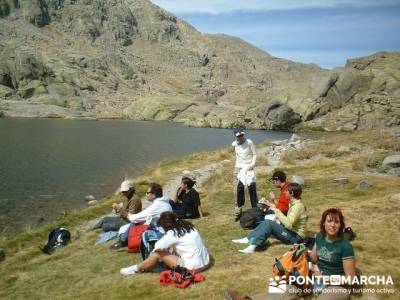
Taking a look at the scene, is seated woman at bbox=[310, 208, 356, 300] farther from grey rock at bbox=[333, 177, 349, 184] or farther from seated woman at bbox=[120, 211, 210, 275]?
grey rock at bbox=[333, 177, 349, 184]

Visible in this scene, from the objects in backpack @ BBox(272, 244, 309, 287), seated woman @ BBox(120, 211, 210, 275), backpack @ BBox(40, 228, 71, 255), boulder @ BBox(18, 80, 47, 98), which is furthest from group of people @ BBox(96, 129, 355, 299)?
boulder @ BBox(18, 80, 47, 98)

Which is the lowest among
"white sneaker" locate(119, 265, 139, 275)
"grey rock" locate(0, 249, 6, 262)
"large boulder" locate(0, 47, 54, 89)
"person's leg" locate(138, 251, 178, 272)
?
"grey rock" locate(0, 249, 6, 262)

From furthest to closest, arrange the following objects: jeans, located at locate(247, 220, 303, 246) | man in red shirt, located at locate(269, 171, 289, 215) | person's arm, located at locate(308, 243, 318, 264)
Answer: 1. man in red shirt, located at locate(269, 171, 289, 215)
2. jeans, located at locate(247, 220, 303, 246)
3. person's arm, located at locate(308, 243, 318, 264)

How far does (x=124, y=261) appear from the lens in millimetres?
12070

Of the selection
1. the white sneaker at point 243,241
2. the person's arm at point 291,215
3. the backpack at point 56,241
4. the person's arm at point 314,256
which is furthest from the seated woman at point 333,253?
the backpack at point 56,241

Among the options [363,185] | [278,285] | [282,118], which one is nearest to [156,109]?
[282,118]

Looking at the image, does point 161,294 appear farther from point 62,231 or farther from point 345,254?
point 62,231

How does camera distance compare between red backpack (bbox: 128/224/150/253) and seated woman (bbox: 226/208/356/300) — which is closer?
seated woman (bbox: 226/208/356/300)

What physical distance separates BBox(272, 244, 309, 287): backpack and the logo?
3.1 inches

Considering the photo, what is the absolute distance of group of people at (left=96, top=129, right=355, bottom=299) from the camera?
8.23m

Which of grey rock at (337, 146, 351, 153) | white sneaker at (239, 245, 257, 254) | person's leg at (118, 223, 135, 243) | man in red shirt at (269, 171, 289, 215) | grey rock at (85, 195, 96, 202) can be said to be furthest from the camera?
grey rock at (337, 146, 351, 153)

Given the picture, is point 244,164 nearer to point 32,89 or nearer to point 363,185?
point 363,185

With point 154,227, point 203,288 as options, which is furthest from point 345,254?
point 154,227

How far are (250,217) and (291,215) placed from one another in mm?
3114
